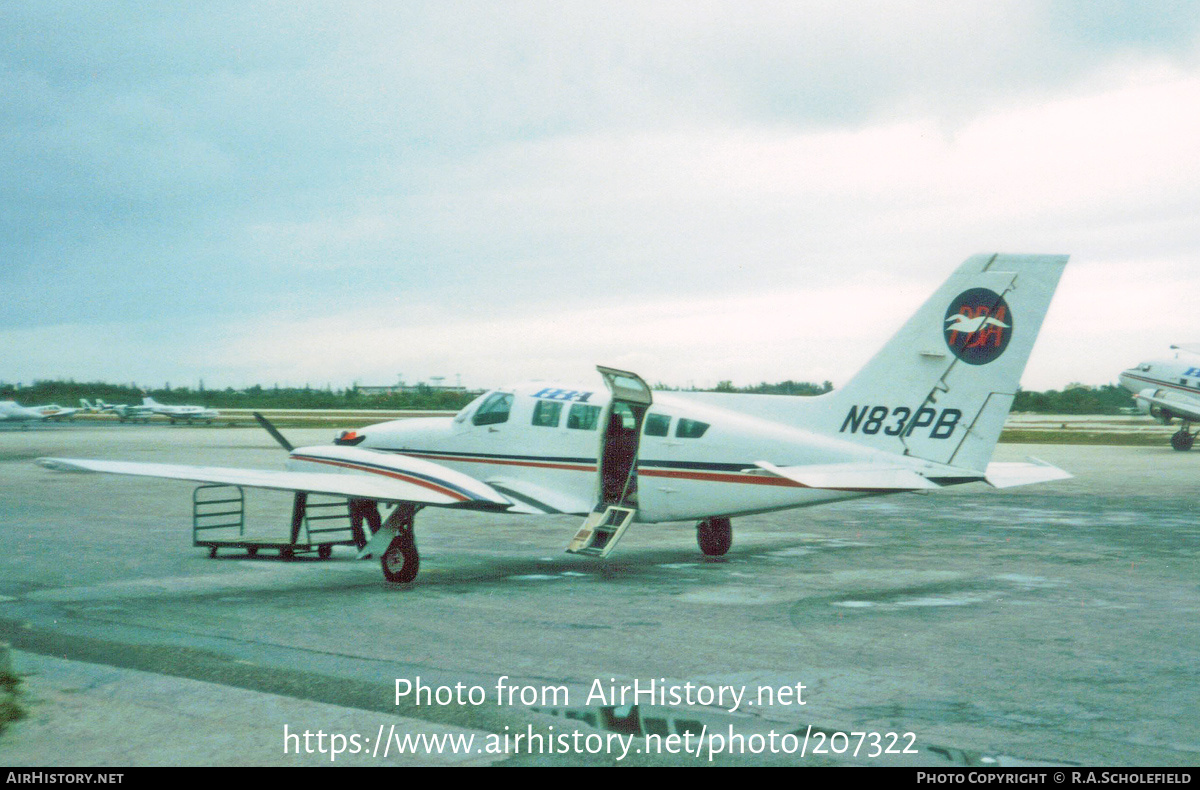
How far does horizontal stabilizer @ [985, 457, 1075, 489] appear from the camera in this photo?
14.0m

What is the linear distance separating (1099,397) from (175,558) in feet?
402

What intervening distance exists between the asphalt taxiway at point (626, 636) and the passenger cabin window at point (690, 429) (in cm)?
181

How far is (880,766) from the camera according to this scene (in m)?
5.88

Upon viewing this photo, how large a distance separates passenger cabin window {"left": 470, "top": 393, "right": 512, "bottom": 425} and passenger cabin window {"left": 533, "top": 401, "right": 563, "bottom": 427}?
46cm

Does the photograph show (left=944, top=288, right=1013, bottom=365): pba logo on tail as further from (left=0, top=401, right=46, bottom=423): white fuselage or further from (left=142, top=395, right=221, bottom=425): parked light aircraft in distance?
(left=142, top=395, right=221, bottom=425): parked light aircraft in distance

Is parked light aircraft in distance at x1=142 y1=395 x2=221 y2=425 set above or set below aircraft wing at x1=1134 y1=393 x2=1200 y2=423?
below

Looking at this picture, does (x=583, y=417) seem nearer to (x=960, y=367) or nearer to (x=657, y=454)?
(x=657, y=454)

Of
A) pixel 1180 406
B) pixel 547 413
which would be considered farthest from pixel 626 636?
pixel 1180 406

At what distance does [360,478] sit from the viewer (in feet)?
43.1

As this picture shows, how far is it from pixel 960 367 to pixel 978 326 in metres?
0.56

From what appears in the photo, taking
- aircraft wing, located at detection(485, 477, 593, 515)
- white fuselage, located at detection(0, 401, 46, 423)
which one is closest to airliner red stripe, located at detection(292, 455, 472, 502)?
aircraft wing, located at detection(485, 477, 593, 515)

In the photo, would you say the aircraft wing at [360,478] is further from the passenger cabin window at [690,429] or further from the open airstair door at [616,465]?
the passenger cabin window at [690,429]

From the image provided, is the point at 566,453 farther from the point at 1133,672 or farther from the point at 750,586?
the point at 1133,672

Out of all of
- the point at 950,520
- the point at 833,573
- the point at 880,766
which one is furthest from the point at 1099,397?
the point at 880,766
